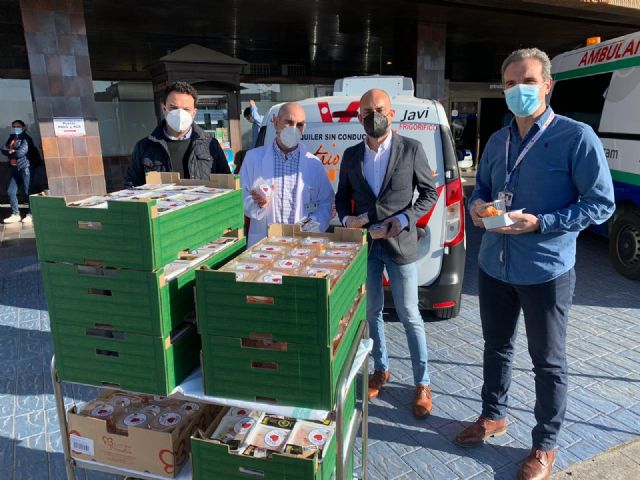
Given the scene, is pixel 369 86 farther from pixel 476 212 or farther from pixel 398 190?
pixel 476 212

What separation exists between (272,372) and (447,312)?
10.7 feet

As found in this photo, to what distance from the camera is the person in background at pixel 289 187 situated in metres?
3.20

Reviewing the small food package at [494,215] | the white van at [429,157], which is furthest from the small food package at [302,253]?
the white van at [429,157]

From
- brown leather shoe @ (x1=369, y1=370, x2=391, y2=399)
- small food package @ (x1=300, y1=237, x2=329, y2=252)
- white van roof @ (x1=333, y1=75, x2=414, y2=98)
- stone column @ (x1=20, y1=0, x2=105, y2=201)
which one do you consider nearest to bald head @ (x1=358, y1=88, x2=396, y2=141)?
small food package @ (x1=300, y1=237, x2=329, y2=252)

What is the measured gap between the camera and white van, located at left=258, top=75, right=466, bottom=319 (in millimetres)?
4062

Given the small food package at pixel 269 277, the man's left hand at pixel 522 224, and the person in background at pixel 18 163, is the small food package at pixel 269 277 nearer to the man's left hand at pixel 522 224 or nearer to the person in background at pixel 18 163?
the man's left hand at pixel 522 224

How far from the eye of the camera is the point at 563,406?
2.57 metres

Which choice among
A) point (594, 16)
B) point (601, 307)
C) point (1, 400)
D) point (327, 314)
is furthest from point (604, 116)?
point (1, 400)

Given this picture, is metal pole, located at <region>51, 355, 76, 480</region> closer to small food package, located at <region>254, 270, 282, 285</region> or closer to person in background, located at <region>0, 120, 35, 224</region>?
small food package, located at <region>254, 270, 282, 285</region>

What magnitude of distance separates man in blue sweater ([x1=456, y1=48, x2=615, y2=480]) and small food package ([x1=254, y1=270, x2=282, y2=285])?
112 centimetres

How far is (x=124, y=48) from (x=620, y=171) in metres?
11.0

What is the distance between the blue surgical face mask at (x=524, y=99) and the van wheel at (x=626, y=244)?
14.0 ft

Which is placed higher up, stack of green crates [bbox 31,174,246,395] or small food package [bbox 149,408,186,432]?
stack of green crates [bbox 31,174,246,395]

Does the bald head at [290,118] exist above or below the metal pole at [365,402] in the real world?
above
